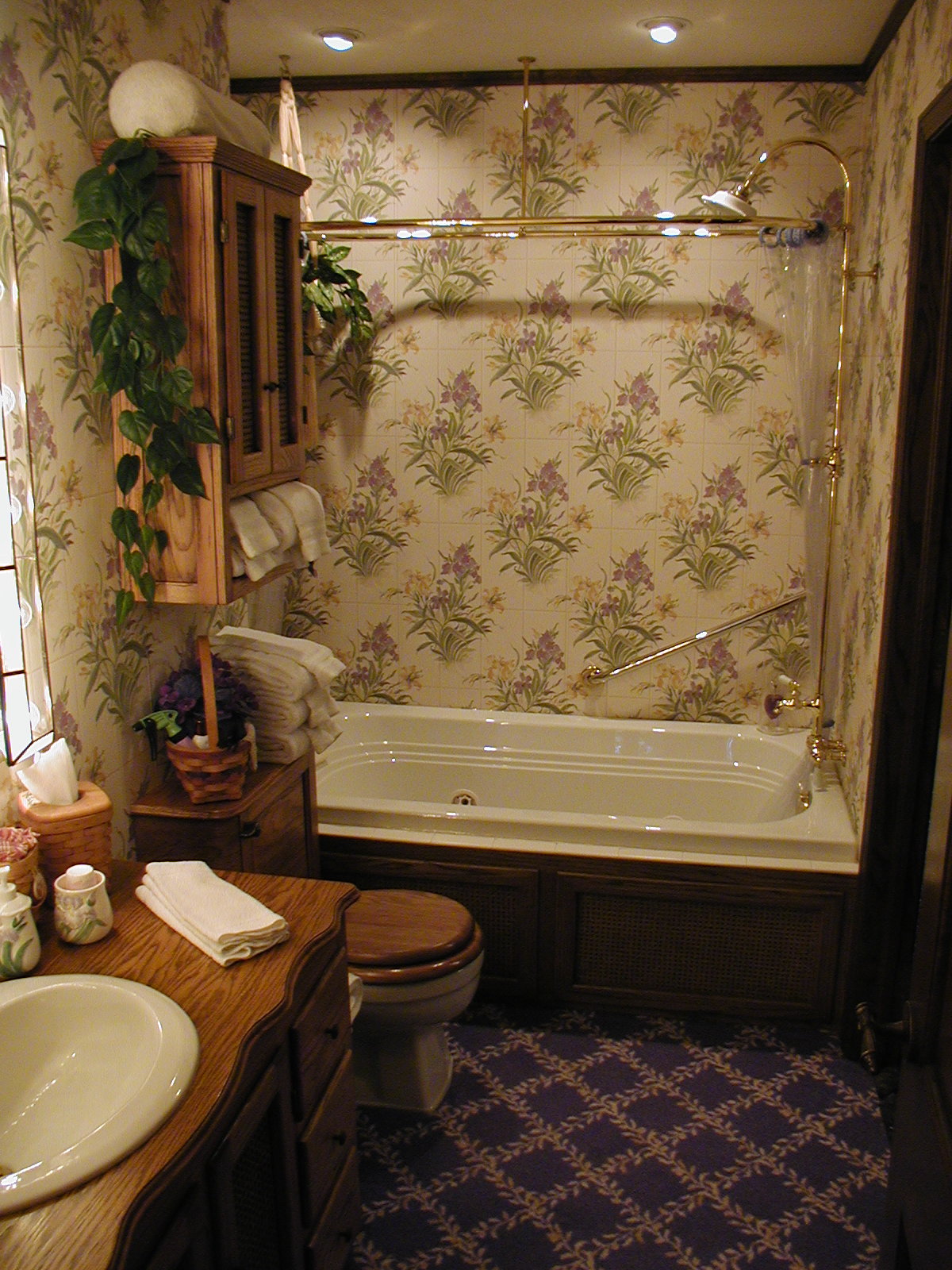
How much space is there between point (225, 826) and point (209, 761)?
0.47ft

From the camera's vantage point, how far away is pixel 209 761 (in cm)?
227

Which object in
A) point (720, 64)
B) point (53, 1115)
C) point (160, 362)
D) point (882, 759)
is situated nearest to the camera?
point (53, 1115)

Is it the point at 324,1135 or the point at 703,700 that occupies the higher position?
the point at 703,700

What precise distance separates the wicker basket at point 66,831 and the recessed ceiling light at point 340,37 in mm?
2236

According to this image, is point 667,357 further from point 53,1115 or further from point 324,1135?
point 53,1115

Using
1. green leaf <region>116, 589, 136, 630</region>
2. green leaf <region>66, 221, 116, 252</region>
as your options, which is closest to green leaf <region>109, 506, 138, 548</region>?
green leaf <region>116, 589, 136, 630</region>

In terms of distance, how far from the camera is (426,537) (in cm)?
374

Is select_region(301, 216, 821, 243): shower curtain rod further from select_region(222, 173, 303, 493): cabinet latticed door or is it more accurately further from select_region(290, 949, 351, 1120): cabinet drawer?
select_region(290, 949, 351, 1120): cabinet drawer

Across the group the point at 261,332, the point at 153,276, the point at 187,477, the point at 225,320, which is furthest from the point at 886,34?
the point at 187,477

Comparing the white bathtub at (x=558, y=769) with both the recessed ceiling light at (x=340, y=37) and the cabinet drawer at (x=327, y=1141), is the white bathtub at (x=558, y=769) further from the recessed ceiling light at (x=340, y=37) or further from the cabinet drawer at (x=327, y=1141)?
the recessed ceiling light at (x=340, y=37)

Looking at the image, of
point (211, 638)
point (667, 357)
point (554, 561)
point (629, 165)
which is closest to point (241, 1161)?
point (211, 638)

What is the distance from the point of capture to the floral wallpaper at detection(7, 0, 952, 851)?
3.35 m

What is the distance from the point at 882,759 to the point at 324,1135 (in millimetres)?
1526

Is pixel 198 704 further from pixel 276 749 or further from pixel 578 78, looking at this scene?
pixel 578 78
